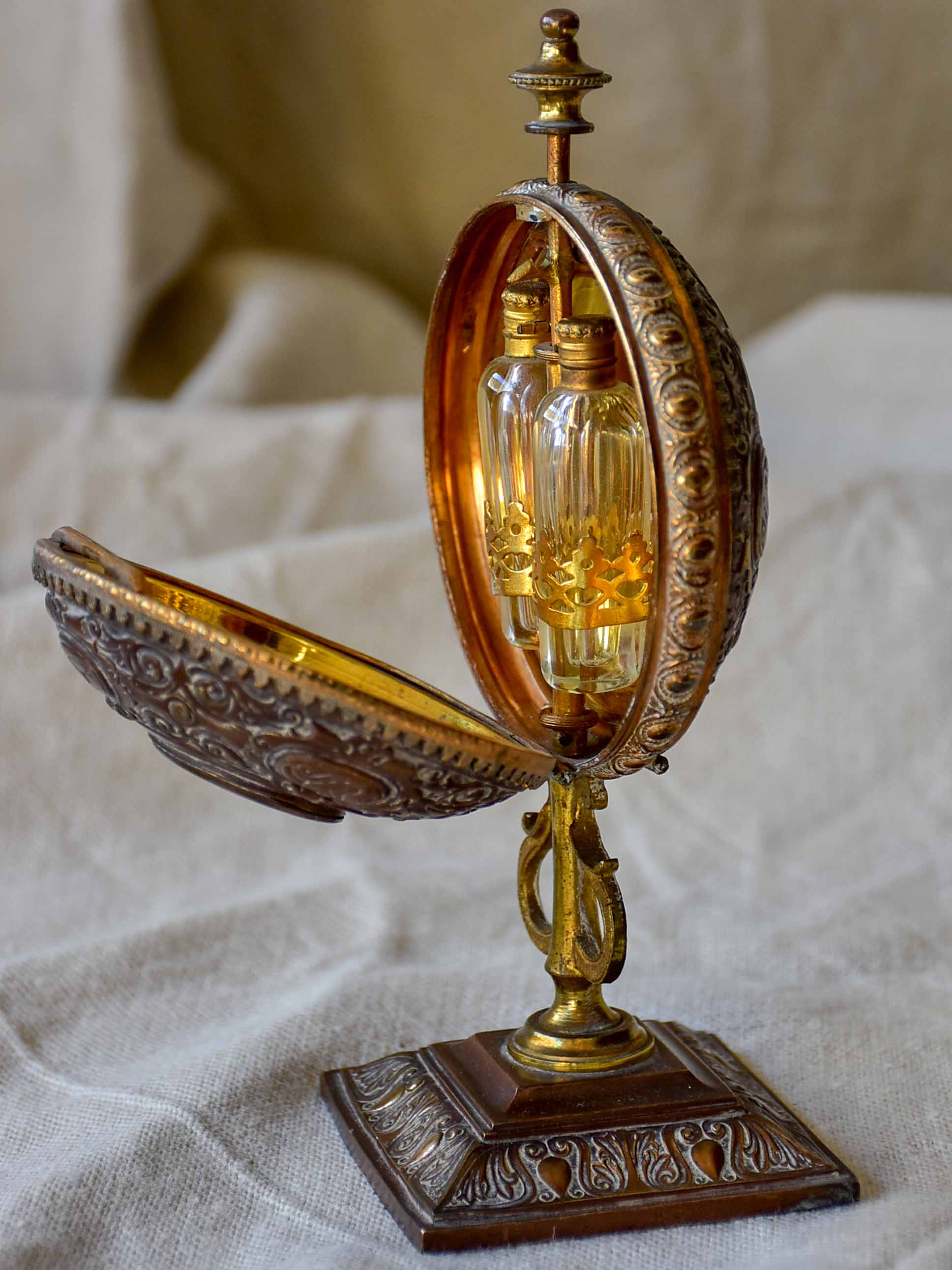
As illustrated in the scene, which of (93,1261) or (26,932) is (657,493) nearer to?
(93,1261)

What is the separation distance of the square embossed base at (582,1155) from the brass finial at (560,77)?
492 mm

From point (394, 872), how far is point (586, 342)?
0.65 meters

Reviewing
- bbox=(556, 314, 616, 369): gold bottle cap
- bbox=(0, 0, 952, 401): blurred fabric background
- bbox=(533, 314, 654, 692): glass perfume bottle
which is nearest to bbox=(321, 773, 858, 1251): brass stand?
bbox=(533, 314, 654, 692): glass perfume bottle

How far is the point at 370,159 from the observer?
6.58 feet

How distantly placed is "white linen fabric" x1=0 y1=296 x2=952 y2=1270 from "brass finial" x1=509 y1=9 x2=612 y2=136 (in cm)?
56

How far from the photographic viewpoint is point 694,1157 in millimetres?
860

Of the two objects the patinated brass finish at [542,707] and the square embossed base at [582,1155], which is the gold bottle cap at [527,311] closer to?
the patinated brass finish at [542,707]

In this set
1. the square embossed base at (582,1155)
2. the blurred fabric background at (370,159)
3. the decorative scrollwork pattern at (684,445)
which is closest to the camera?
the decorative scrollwork pattern at (684,445)

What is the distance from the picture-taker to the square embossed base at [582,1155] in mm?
837

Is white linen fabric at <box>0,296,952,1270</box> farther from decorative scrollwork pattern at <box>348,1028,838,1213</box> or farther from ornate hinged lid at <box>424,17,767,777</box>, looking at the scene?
ornate hinged lid at <box>424,17,767,777</box>

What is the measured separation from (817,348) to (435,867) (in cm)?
77

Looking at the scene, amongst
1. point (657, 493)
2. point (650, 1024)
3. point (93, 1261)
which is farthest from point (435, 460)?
point (93, 1261)

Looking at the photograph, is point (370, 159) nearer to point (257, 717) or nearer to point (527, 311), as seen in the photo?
point (527, 311)

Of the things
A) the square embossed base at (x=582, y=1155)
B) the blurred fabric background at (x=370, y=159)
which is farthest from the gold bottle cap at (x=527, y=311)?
the blurred fabric background at (x=370, y=159)
